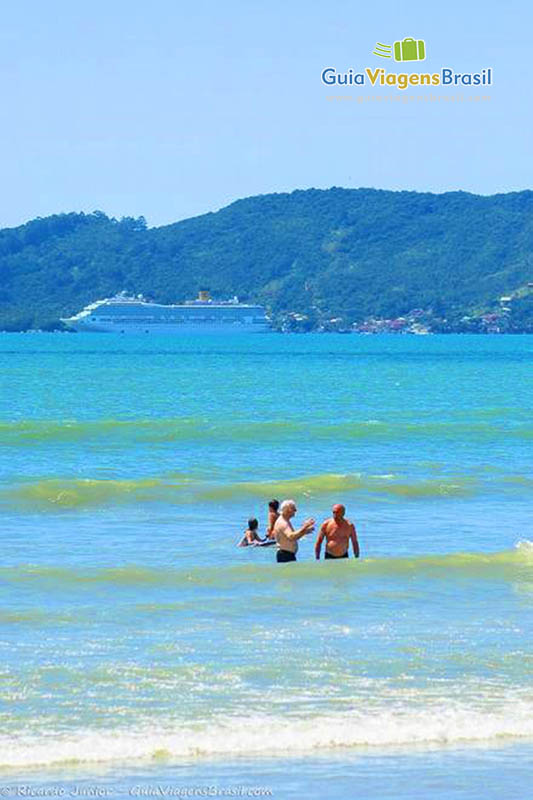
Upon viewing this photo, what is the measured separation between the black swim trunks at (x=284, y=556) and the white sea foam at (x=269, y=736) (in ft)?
27.1

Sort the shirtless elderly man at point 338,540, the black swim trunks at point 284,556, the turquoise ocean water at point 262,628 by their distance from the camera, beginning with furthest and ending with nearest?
1. the black swim trunks at point 284,556
2. the shirtless elderly man at point 338,540
3. the turquoise ocean water at point 262,628

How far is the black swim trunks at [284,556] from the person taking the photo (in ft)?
71.7

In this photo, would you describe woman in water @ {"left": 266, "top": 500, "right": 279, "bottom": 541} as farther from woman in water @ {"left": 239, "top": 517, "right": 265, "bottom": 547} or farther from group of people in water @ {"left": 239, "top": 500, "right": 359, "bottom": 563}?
group of people in water @ {"left": 239, "top": 500, "right": 359, "bottom": 563}

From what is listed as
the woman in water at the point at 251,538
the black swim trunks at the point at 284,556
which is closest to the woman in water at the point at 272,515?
the woman in water at the point at 251,538

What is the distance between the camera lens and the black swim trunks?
21.9 m

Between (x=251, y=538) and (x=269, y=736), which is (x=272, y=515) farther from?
(x=269, y=736)

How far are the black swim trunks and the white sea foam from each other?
8247mm

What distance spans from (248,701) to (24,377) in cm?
8372

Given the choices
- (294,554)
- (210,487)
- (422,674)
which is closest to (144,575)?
(294,554)

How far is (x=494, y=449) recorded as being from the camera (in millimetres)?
43438

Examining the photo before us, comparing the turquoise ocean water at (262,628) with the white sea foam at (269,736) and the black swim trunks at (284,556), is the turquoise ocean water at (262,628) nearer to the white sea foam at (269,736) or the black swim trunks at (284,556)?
the white sea foam at (269,736)

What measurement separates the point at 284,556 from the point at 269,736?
8.98 meters

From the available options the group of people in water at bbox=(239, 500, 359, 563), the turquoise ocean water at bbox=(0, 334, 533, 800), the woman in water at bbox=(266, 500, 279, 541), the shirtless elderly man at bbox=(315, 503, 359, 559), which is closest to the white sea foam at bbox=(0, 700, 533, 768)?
the turquoise ocean water at bbox=(0, 334, 533, 800)

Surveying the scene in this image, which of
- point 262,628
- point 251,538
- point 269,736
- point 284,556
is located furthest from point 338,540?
point 269,736
